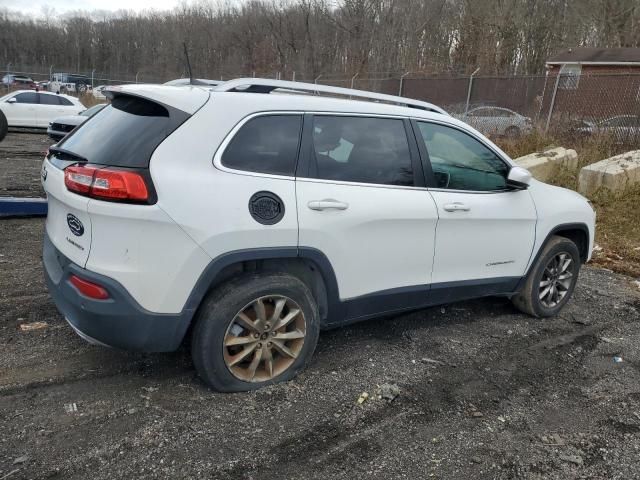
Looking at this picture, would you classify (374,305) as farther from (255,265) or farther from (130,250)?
(130,250)

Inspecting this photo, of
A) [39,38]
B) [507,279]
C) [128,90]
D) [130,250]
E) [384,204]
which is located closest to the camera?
[130,250]

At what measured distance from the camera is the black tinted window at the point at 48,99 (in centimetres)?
1847

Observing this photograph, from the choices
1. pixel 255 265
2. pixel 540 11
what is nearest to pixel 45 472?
pixel 255 265

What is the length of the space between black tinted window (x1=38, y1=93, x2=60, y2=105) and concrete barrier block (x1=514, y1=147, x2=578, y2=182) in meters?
16.2

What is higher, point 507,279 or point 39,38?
point 39,38

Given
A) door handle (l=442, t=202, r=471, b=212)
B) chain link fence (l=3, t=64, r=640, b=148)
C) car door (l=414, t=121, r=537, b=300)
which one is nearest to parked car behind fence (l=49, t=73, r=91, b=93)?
chain link fence (l=3, t=64, r=640, b=148)

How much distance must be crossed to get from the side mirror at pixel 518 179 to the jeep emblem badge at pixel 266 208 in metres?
2.03

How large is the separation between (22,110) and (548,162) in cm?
1709

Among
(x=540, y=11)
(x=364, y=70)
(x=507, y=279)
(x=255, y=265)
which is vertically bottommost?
(x=507, y=279)

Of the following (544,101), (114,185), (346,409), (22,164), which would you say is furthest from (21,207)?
(544,101)

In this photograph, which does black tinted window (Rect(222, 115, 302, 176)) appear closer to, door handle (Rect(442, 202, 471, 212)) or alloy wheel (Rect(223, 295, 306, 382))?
alloy wheel (Rect(223, 295, 306, 382))

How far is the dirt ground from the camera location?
8.51 ft

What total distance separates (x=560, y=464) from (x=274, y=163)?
7.29ft

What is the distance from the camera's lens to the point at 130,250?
262 cm
